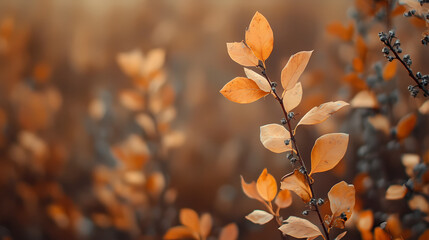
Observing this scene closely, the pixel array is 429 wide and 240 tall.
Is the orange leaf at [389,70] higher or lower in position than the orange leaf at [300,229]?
higher

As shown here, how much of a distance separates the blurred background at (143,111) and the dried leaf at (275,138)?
0.90 ft

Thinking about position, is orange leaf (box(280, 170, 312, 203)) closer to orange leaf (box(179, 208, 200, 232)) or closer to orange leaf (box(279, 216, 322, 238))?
orange leaf (box(279, 216, 322, 238))

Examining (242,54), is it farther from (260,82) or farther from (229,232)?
(229,232)

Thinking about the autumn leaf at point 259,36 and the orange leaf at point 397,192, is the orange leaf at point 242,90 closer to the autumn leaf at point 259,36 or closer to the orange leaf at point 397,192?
the autumn leaf at point 259,36

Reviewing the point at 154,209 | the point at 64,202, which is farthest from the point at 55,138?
the point at 154,209

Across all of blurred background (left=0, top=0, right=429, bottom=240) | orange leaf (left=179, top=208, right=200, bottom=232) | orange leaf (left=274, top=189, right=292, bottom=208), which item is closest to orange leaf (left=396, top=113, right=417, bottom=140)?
blurred background (left=0, top=0, right=429, bottom=240)

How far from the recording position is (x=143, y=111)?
2.47 ft

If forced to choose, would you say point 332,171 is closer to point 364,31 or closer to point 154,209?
point 364,31

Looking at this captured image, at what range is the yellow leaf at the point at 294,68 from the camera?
363mm

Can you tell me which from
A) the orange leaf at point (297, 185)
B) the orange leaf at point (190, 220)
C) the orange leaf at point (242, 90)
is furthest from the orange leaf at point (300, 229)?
the orange leaf at point (190, 220)

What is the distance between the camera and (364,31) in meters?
0.62

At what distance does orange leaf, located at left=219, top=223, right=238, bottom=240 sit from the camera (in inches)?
24.6

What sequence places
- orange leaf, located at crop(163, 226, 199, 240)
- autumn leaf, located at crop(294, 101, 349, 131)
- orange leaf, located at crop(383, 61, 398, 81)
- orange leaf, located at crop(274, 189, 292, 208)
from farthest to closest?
1. orange leaf, located at crop(163, 226, 199, 240)
2. orange leaf, located at crop(383, 61, 398, 81)
3. orange leaf, located at crop(274, 189, 292, 208)
4. autumn leaf, located at crop(294, 101, 349, 131)

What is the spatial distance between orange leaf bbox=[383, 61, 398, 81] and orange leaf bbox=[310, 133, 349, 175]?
27 cm
